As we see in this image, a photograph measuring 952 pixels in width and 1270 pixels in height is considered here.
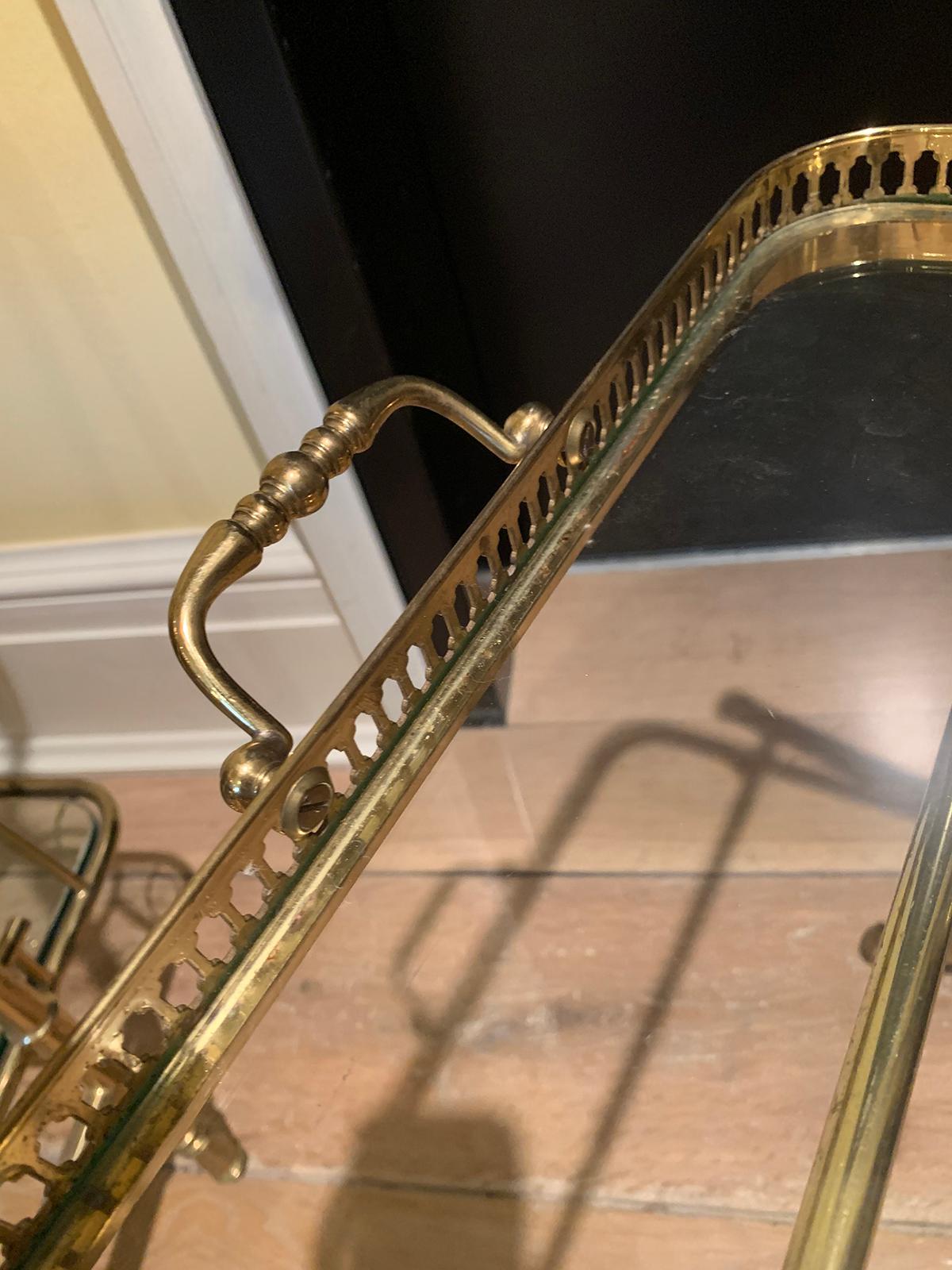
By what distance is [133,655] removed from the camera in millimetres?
928

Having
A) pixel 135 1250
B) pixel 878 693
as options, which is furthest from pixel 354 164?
pixel 135 1250

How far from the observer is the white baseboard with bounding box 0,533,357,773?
840 millimetres

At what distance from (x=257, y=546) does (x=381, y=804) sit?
0.10 m

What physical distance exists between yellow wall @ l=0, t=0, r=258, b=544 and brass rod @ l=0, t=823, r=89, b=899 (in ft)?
0.92

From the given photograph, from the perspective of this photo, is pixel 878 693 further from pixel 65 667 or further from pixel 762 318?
pixel 65 667

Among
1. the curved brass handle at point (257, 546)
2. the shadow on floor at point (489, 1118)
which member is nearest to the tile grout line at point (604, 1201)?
the shadow on floor at point (489, 1118)

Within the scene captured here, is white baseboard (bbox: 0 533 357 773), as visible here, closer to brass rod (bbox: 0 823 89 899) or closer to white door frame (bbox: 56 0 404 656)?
white door frame (bbox: 56 0 404 656)

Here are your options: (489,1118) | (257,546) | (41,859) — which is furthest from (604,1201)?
(41,859)

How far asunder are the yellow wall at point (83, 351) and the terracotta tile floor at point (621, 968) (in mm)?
422

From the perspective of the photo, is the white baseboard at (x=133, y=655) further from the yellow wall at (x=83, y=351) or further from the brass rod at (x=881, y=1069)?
the brass rod at (x=881, y=1069)

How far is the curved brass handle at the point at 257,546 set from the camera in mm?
301

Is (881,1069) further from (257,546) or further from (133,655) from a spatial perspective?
(133,655)

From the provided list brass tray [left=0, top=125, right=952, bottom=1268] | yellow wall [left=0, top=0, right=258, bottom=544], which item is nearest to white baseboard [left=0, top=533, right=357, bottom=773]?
yellow wall [left=0, top=0, right=258, bottom=544]

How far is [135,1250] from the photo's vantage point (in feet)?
1.02
